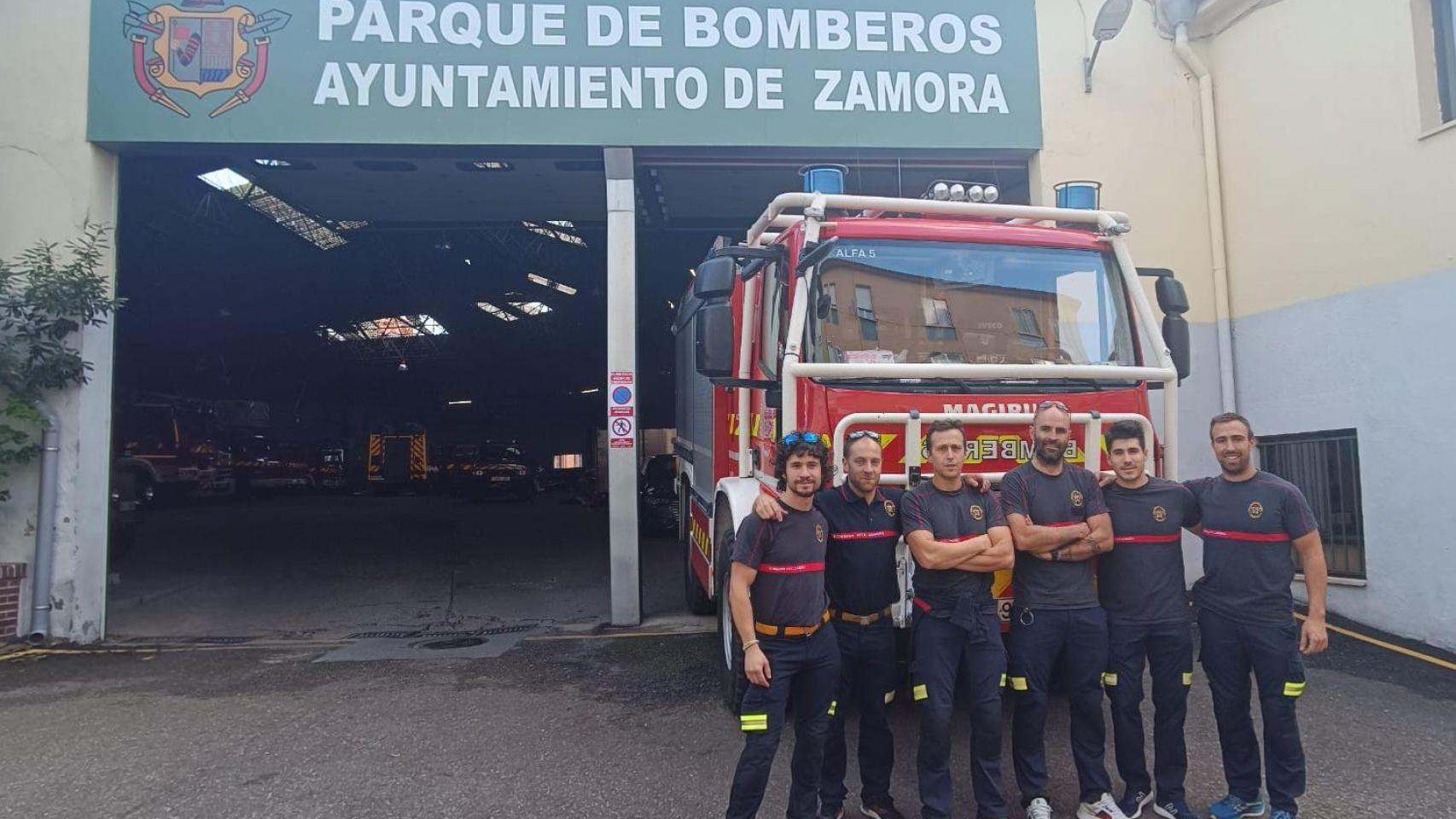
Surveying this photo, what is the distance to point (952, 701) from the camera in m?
3.60

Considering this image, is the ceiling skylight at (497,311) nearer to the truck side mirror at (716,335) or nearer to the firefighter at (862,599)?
the truck side mirror at (716,335)

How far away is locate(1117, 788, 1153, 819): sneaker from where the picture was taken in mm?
3758

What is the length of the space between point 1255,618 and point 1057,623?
0.81 meters

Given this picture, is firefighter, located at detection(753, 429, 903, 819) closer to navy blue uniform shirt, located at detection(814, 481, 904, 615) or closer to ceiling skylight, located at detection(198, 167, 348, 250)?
navy blue uniform shirt, located at detection(814, 481, 904, 615)

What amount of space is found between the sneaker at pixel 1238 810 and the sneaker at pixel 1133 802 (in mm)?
284

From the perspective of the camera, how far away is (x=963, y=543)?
3561 millimetres

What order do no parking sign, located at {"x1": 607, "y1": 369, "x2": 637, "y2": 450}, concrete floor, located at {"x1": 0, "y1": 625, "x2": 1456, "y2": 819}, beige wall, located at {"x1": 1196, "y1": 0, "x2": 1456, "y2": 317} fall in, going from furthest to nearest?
no parking sign, located at {"x1": 607, "y1": 369, "x2": 637, "y2": 450} → beige wall, located at {"x1": 1196, "y1": 0, "x2": 1456, "y2": 317} → concrete floor, located at {"x1": 0, "y1": 625, "x2": 1456, "y2": 819}

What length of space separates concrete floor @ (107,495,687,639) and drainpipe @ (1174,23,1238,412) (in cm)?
562

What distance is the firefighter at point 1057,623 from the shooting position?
370cm

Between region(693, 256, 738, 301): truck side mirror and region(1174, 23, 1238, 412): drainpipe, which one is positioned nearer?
region(693, 256, 738, 301): truck side mirror

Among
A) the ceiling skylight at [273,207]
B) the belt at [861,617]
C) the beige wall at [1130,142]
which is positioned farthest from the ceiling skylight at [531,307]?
Result: the belt at [861,617]

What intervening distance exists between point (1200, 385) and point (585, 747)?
662 centimetres

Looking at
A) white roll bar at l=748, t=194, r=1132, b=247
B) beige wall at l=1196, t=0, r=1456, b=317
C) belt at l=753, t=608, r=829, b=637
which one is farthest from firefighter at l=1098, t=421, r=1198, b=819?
beige wall at l=1196, t=0, r=1456, b=317

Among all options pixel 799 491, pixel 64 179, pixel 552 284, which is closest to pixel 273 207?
pixel 64 179
